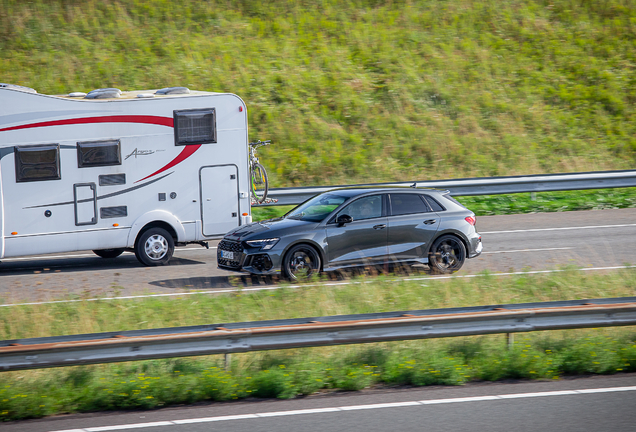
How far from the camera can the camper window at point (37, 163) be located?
42.0 ft

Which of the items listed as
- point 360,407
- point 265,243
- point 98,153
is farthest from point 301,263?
point 360,407

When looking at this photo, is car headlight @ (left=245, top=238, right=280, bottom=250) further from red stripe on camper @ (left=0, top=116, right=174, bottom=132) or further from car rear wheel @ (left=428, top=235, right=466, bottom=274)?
red stripe on camper @ (left=0, top=116, right=174, bottom=132)

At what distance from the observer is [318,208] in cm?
1227

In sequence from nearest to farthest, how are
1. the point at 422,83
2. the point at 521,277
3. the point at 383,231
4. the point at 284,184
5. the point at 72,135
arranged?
the point at 521,277 → the point at 383,231 → the point at 72,135 → the point at 284,184 → the point at 422,83

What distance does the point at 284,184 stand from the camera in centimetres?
2159

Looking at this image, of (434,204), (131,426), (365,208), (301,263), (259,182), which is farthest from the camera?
(259,182)

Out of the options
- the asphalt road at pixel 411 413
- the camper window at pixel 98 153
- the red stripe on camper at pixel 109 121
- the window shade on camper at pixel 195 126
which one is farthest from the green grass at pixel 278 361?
the window shade on camper at pixel 195 126

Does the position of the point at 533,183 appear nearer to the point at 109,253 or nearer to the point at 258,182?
the point at 258,182

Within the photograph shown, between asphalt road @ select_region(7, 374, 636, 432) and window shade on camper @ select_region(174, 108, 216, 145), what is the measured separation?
8199 mm

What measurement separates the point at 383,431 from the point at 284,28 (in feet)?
79.6

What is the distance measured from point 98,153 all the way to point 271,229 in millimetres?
4003

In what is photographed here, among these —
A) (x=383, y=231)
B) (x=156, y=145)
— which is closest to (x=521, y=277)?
(x=383, y=231)

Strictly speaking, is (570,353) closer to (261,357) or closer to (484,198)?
(261,357)

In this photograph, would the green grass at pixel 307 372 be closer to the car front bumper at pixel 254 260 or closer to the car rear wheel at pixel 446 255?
the car front bumper at pixel 254 260
